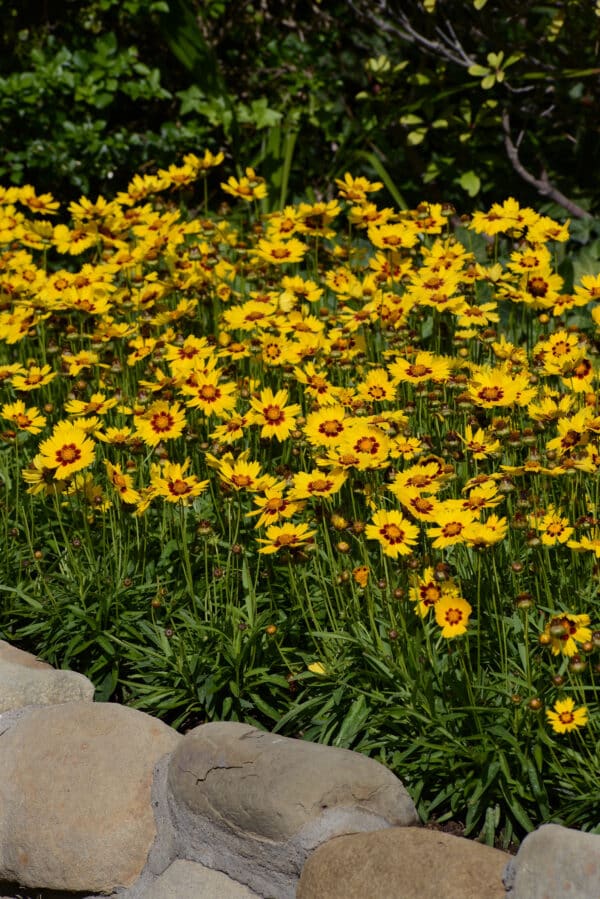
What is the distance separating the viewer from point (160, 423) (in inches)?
123

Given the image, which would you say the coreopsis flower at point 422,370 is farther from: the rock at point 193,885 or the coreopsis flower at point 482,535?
the rock at point 193,885

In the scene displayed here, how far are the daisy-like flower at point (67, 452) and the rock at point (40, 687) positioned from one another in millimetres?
486

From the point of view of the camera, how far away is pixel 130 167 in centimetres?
648

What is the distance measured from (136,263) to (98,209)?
1.14 ft

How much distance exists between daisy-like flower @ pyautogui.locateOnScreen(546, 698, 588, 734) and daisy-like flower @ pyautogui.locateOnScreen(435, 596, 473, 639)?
0.74ft

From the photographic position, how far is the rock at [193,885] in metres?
2.53

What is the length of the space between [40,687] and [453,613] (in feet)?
3.79

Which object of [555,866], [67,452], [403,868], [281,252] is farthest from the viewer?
[281,252]

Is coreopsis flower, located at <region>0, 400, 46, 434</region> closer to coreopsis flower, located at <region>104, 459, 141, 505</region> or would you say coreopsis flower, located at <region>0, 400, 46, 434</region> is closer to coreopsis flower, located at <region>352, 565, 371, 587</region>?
coreopsis flower, located at <region>104, 459, 141, 505</region>

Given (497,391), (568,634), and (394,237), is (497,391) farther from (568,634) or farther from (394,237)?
(394,237)

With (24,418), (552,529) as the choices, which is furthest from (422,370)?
(24,418)

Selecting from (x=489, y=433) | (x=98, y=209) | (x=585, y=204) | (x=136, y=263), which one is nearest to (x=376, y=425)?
(x=489, y=433)

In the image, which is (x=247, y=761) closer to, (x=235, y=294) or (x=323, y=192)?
(x=235, y=294)

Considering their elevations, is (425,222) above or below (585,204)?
Result: above
